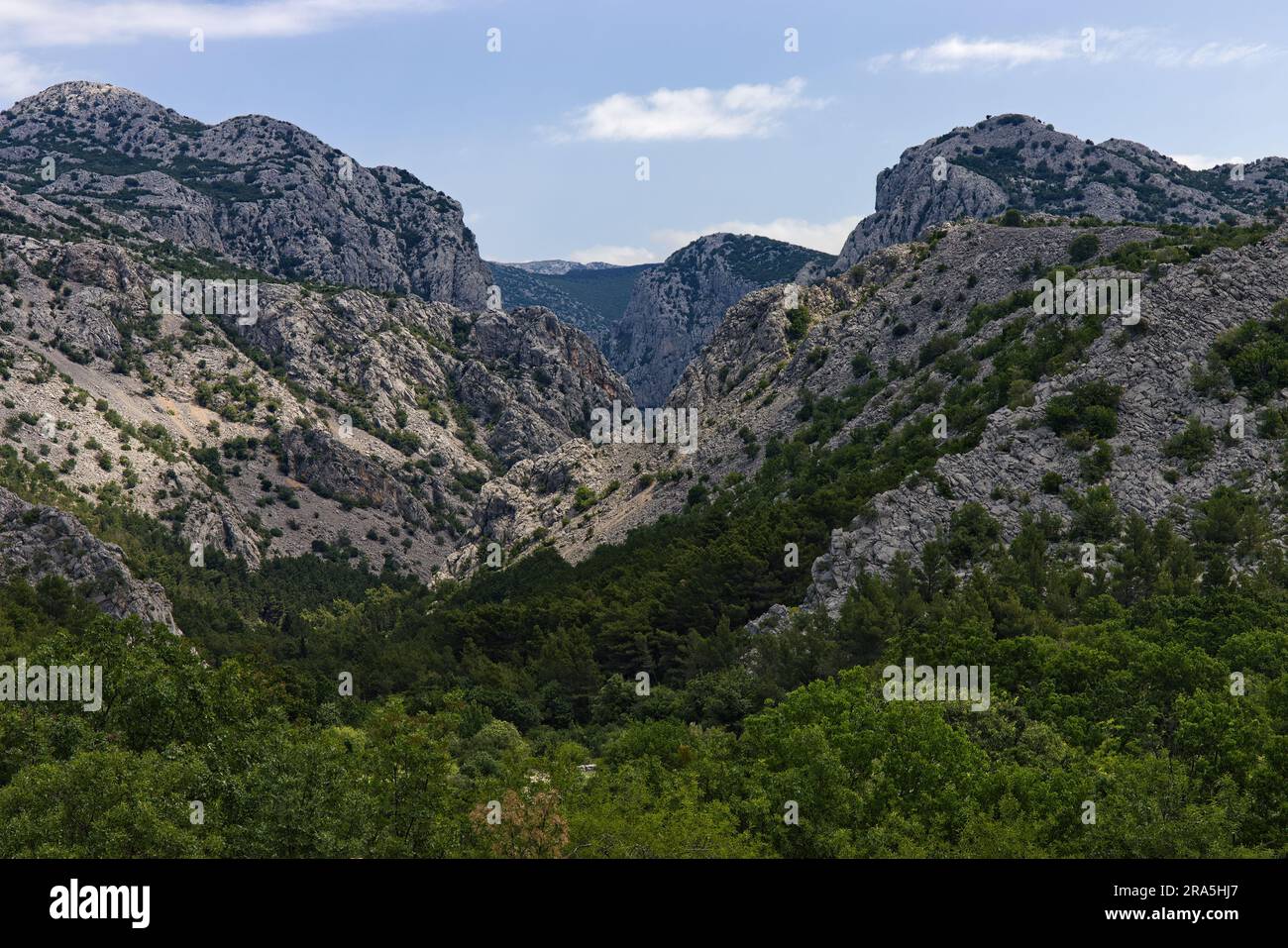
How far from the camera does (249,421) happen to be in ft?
653

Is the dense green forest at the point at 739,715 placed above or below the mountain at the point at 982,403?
below

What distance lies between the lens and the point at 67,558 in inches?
4065

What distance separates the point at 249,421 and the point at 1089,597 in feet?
518

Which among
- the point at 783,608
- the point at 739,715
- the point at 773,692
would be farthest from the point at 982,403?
the point at 739,715

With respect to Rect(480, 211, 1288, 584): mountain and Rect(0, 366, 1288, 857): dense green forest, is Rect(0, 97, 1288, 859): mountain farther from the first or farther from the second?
Rect(480, 211, 1288, 584): mountain

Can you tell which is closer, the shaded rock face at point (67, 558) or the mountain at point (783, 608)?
the mountain at point (783, 608)

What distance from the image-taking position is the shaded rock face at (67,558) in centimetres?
10131

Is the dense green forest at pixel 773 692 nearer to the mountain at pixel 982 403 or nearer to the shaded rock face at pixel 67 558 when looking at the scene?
the mountain at pixel 982 403

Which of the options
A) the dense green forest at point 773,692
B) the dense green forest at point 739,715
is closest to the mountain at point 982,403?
the dense green forest at point 773,692

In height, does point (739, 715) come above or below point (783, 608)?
below

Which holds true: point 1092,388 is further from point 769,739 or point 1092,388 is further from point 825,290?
point 825,290

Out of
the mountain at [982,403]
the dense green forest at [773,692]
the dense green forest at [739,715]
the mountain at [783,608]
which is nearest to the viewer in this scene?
the dense green forest at [739,715]

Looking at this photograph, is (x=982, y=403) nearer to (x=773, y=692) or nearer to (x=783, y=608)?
(x=783, y=608)
